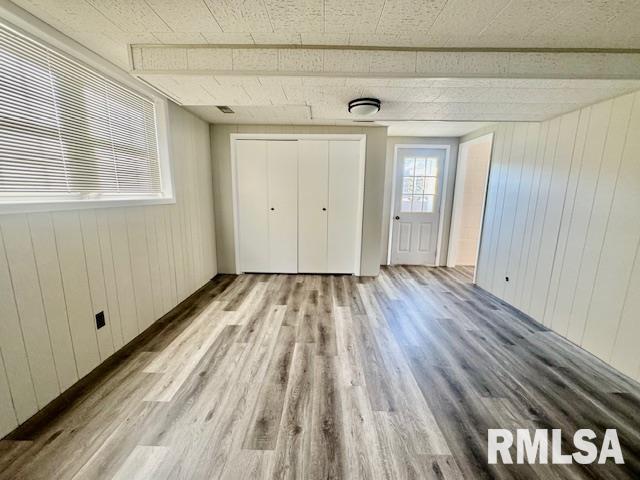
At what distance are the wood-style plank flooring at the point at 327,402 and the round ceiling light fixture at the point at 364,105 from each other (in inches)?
81.5

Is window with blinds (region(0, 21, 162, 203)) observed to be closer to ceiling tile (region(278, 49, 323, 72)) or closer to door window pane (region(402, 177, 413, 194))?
ceiling tile (region(278, 49, 323, 72))

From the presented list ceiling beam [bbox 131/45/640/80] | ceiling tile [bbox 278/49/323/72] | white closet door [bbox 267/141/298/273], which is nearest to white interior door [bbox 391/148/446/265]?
white closet door [bbox 267/141/298/273]

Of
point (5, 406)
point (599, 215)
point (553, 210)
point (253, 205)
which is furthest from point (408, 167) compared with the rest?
point (5, 406)

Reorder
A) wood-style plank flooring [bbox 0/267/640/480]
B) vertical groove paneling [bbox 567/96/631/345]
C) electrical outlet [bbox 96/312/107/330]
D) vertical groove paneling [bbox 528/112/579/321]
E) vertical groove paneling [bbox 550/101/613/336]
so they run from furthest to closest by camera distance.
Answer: vertical groove paneling [bbox 528/112/579/321]
vertical groove paneling [bbox 550/101/613/336]
vertical groove paneling [bbox 567/96/631/345]
electrical outlet [bbox 96/312/107/330]
wood-style plank flooring [bbox 0/267/640/480]

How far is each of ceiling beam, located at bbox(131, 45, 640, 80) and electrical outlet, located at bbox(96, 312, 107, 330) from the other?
1.77m

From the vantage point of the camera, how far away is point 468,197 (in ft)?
13.8

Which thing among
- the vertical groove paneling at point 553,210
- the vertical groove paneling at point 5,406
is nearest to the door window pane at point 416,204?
the vertical groove paneling at point 553,210

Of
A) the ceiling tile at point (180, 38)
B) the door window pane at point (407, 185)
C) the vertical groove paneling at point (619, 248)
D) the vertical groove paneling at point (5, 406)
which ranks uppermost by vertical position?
the ceiling tile at point (180, 38)

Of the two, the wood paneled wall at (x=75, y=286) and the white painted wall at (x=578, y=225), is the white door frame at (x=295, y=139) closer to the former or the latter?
the wood paneled wall at (x=75, y=286)

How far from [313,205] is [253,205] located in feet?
3.12

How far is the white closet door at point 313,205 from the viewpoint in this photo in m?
3.63

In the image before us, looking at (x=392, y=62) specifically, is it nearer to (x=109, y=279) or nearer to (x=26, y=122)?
(x=26, y=122)

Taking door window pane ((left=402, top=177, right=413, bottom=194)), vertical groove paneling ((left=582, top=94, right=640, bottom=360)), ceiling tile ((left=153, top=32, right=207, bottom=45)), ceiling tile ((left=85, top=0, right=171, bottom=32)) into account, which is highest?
ceiling tile ((left=153, top=32, right=207, bottom=45))

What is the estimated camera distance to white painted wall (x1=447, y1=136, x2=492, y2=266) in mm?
4094
